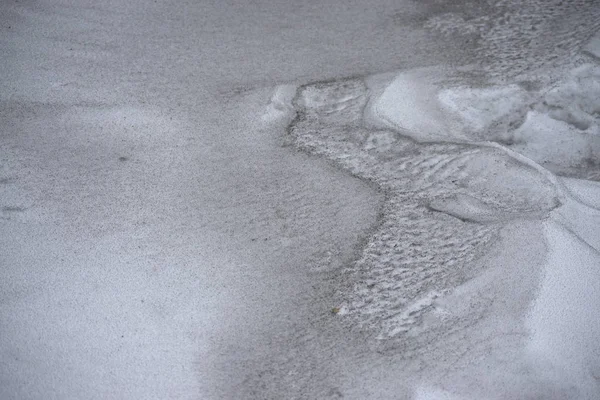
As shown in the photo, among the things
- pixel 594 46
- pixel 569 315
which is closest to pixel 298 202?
pixel 569 315

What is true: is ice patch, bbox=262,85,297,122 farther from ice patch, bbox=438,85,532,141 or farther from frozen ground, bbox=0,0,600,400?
A: ice patch, bbox=438,85,532,141

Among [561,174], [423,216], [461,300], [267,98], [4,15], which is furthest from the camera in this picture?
[4,15]

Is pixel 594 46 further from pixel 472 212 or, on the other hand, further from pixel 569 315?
pixel 569 315

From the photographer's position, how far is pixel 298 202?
1.72m

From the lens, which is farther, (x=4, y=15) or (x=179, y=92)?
(x=4, y=15)

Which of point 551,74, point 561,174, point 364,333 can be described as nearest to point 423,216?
point 364,333

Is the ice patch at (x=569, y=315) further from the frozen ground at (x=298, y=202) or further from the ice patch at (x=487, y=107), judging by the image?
the ice patch at (x=487, y=107)

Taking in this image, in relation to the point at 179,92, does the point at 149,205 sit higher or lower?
lower

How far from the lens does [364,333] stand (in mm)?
1382

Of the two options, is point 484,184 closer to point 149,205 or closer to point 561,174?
point 561,174

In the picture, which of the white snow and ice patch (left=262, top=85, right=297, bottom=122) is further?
the white snow

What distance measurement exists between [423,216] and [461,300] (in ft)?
1.04

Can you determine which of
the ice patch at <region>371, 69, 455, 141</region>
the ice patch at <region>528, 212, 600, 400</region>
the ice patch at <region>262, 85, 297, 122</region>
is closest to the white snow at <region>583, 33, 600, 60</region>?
the ice patch at <region>371, 69, 455, 141</region>

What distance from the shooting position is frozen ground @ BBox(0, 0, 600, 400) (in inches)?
51.4
